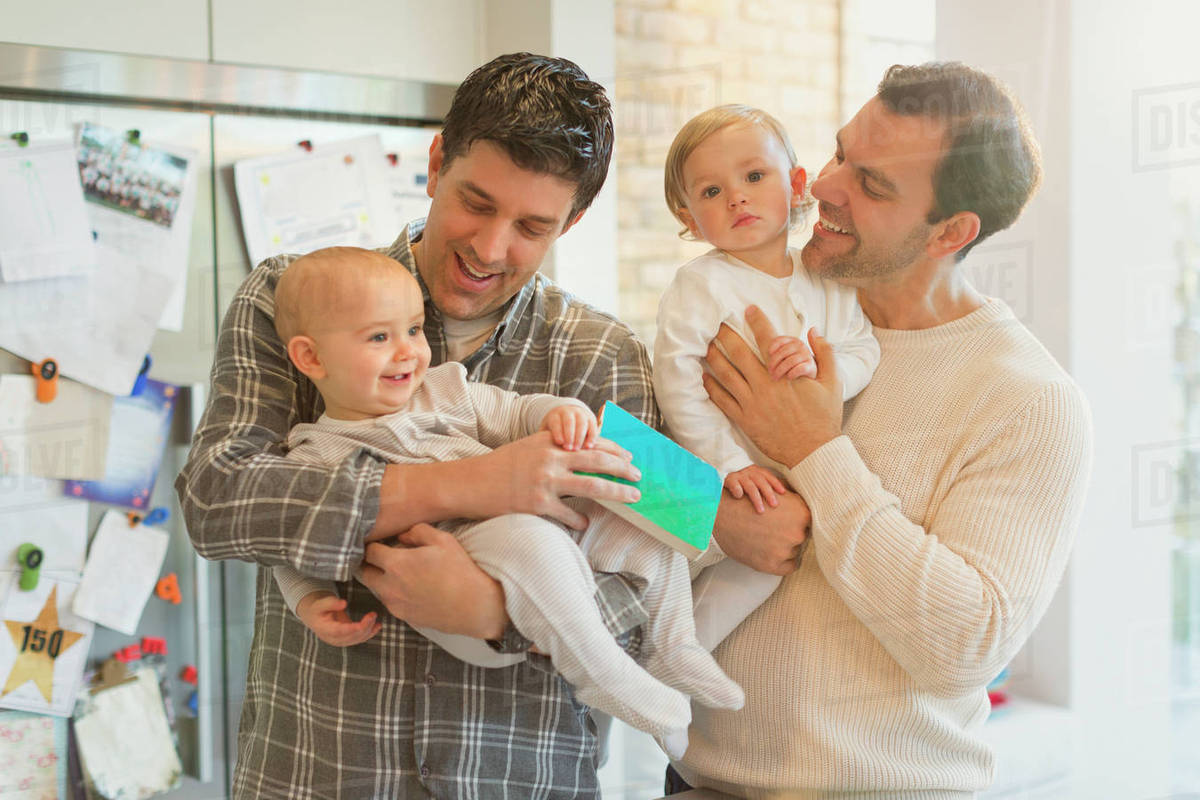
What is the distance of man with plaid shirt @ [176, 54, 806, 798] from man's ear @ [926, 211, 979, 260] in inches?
9.2

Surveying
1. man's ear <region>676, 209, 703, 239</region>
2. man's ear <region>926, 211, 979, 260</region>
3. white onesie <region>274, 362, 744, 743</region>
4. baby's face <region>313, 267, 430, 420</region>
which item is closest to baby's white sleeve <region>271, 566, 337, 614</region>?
white onesie <region>274, 362, 744, 743</region>

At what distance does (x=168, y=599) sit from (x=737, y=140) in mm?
745

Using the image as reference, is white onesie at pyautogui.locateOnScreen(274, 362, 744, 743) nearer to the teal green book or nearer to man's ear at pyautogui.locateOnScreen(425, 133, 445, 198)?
the teal green book

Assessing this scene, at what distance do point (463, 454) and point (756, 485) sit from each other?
0.76 ft

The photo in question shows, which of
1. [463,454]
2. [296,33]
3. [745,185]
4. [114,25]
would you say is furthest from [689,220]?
[114,25]

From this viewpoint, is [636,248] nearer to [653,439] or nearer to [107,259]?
[653,439]

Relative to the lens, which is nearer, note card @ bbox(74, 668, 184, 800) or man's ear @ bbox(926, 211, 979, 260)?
man's ear @ bbox(926, 211, 979, 260)

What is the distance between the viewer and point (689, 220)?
2.58ft

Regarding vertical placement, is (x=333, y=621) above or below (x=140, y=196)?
below

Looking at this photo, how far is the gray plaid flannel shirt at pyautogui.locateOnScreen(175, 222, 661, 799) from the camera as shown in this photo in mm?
662

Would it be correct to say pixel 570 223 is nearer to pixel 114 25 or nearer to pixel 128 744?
pixel 114 25

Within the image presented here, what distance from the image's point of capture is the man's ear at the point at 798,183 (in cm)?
76

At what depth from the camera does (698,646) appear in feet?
2.46

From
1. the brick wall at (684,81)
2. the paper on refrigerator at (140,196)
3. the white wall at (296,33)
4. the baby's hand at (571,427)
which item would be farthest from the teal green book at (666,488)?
the paper on refrigerator at (140,196)
